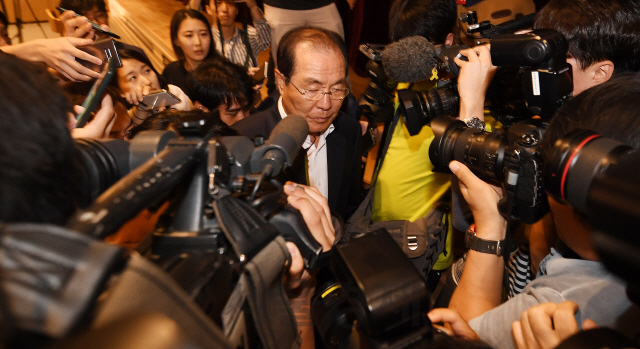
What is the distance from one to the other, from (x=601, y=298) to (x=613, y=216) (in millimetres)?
273

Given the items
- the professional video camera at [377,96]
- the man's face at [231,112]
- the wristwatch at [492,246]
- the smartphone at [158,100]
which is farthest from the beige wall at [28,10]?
the wristwatch at [492,246]

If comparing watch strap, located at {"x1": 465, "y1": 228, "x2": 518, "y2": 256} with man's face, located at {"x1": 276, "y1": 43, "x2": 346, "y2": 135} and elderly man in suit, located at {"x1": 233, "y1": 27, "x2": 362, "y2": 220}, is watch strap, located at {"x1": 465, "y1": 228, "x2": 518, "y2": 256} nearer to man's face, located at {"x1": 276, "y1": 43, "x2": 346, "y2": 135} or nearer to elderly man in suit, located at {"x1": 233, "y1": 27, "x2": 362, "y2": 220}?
elderly man in suit, located at {"x1": 233, "y1": 27, "x2": 362, "y2": 220}

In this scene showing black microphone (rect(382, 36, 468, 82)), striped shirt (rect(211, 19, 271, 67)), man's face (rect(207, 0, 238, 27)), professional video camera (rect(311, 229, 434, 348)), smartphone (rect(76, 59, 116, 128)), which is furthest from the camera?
striped shirt (rect(211, 19, 271, 67))

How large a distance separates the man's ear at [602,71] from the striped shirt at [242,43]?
2.19m

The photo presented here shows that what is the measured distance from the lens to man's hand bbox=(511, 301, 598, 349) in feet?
2.02

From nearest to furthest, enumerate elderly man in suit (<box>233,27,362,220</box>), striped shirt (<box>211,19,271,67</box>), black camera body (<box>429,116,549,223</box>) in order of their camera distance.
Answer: black camera body (<box>429,116,549,223</box>)
elderly man in suit (<box>233,27,362,220</box>)
striped shirt (<box>211,19,271,67</box>)

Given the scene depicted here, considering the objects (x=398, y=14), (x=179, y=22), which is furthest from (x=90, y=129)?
(x=179, y=22)

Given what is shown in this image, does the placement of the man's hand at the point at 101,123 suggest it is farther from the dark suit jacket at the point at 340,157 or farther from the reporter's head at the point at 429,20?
the reporter's head at the point at 429,20

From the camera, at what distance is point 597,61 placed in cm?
124

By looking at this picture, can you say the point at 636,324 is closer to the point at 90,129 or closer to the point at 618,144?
the point at 618,144

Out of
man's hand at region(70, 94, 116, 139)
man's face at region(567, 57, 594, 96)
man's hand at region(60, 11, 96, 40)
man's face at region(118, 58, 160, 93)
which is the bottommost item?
man's face at region(118, 58, 160, 93)

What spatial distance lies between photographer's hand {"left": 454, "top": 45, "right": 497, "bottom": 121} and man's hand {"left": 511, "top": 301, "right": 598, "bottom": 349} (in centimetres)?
75

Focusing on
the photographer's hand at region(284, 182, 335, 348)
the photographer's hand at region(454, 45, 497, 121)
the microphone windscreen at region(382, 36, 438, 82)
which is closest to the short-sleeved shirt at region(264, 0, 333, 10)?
the microphone windscreen at region(382, 36, 438, 82)

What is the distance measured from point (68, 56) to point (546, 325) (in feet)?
3.95
